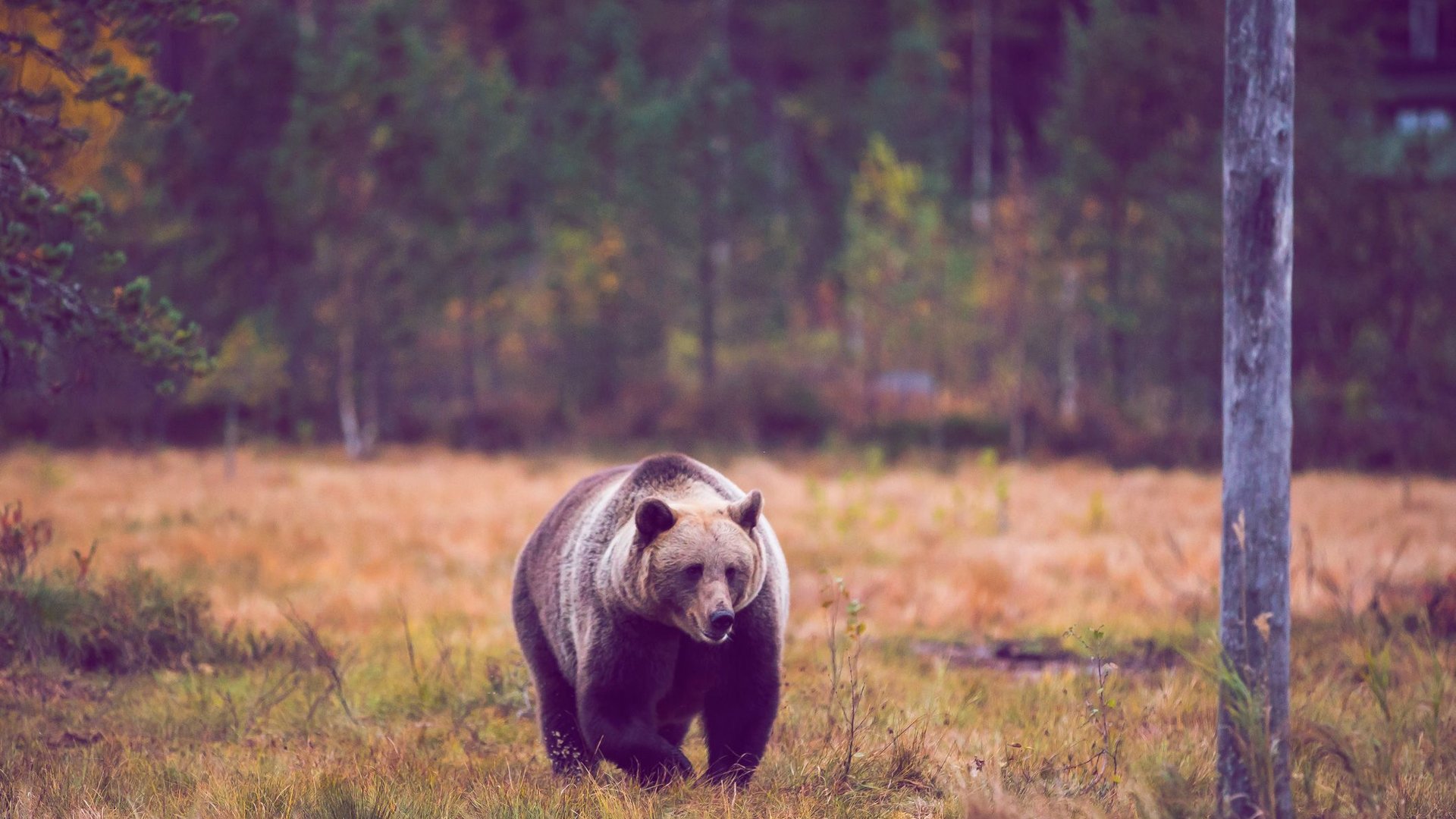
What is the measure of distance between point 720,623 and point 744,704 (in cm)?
73

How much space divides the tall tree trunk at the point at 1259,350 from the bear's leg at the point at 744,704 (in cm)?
179

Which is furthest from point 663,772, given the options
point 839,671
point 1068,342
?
point 1068,342

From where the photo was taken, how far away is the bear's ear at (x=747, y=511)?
195 inches

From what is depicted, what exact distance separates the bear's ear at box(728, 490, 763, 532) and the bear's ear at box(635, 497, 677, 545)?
0.83 ft

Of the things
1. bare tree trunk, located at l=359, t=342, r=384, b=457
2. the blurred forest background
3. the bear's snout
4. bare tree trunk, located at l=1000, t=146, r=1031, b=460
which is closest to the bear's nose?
the bear's snout

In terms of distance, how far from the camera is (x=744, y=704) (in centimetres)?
510

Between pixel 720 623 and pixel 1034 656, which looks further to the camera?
pixel 1034 656

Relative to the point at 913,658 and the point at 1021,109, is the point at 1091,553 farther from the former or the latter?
the point at 1021,109

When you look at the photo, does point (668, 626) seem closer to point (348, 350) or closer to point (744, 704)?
point (744, 704)

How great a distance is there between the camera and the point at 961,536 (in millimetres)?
14461

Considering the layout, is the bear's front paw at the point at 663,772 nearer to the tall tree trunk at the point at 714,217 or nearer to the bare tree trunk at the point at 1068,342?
the bare tree trunk at the point at 1068,342

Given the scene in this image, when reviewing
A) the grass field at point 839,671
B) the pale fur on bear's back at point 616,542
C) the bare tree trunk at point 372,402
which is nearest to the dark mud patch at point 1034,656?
the grass field at point 839,671

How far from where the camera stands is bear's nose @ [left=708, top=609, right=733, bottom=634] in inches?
176

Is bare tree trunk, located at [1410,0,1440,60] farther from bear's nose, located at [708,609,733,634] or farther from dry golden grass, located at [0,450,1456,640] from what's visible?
bear's nose, located at [708,609,733,634]
